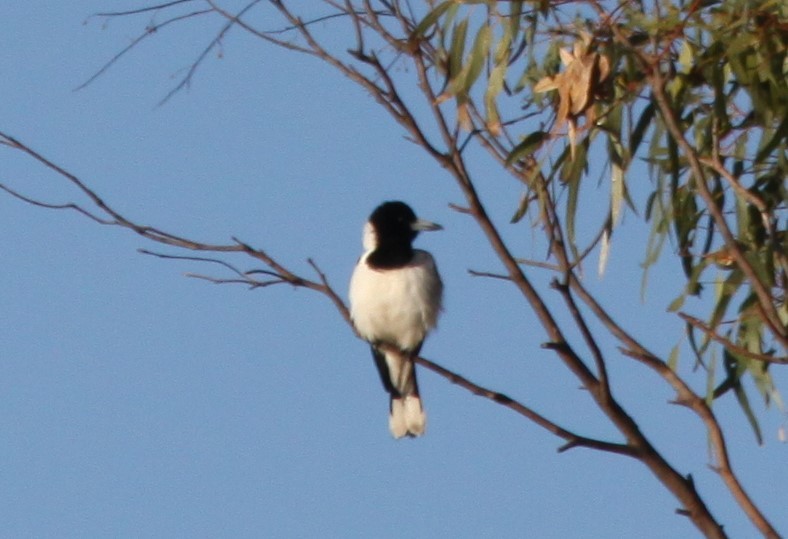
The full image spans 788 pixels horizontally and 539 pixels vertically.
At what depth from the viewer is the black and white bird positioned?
4.68m

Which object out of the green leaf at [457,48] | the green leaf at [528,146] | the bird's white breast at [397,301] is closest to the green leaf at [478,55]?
the green leaf at [457,48]

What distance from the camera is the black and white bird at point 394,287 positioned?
468 centimetres

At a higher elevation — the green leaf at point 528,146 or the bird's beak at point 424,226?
the bird's beak at point 424,226

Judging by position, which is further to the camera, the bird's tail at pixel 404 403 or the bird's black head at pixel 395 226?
the bird's tail at pixel 404 403

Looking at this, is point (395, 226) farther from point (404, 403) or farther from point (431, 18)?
point (431, 18)

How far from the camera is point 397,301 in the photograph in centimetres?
468

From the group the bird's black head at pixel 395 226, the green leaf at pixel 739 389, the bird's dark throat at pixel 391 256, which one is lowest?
the green leaf at pixel 739 389

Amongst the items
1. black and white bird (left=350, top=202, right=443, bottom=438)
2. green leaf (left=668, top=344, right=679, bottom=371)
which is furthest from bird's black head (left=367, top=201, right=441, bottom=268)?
green leaf (left=668, top=344, right=679, bottom=371)

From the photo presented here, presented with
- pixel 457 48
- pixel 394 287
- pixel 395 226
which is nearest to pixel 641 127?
pixel 457 48

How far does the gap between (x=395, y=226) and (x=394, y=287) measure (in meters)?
0.39

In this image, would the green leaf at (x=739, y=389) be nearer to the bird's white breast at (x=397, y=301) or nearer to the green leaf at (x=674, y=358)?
the green leaf at (x=674, y=358)

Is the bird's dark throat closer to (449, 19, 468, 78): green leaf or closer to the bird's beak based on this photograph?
the bird's beak

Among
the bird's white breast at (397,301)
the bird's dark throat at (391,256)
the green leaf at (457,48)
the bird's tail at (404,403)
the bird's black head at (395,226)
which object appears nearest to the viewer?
the green leaf at (457,48)

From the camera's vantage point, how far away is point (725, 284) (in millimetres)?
2953
